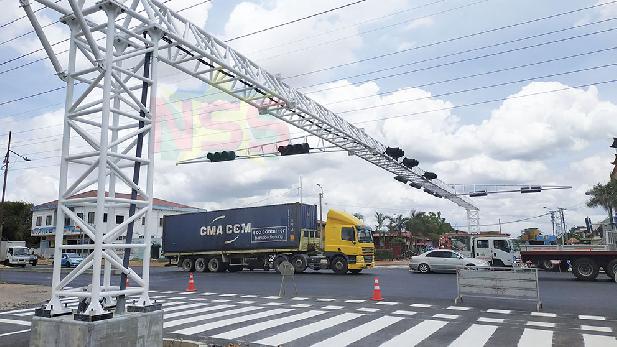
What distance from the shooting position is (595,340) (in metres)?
8.55

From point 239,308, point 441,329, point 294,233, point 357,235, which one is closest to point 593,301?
point 441,329

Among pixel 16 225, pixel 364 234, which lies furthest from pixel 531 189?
pixel 16 225

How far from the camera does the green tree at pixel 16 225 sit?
66.2 meters

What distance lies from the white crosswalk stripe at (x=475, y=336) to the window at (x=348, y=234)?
16.2 metres

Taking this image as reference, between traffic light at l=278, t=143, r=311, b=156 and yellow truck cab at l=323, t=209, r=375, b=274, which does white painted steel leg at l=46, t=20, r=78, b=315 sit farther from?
yellow truck cab at l=323, t=209, r=375, b=274

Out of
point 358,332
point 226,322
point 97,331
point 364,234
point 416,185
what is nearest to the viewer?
point 97,331

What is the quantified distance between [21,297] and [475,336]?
16.0m

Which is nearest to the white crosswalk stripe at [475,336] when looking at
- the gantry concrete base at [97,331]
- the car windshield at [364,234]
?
the gantry concrete base at [97,331]

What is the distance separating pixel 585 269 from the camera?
22.3 m

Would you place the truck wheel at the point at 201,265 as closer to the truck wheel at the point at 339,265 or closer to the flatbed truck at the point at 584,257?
the truck wheel at the point at 339,265

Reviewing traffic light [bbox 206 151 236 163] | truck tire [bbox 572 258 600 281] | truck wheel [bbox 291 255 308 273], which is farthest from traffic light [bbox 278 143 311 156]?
truck tire [bbox 572 258 600 281]

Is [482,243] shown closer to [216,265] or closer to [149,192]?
[216,265]

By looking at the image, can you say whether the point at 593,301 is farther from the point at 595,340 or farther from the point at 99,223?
the point at 99,223

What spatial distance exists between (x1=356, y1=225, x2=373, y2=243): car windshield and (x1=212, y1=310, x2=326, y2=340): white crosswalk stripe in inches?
574
